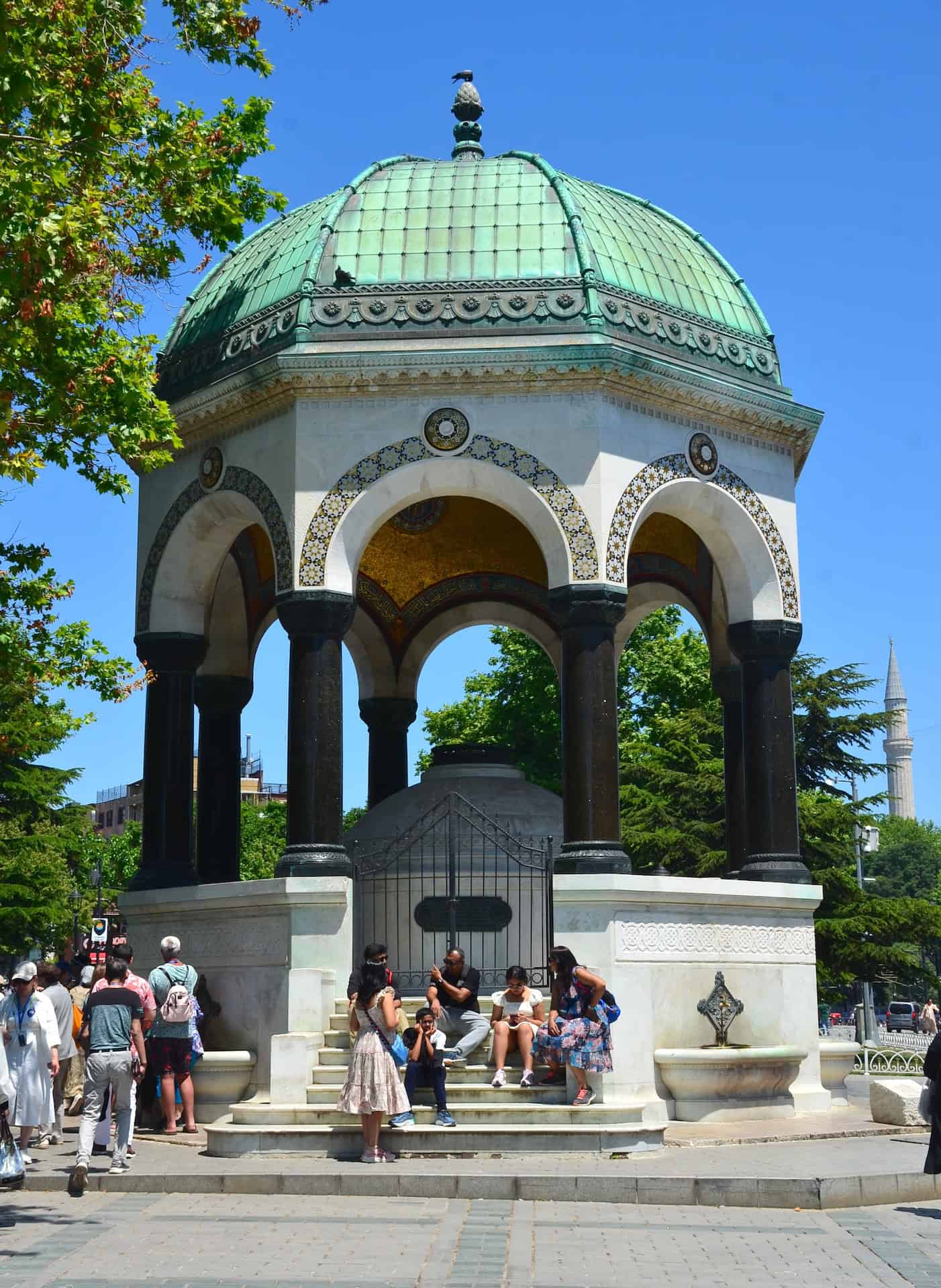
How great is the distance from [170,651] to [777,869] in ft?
22.9

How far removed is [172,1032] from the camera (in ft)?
47.7

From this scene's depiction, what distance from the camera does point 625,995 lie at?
14797 mm

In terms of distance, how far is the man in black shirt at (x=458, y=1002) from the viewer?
47.1 feet

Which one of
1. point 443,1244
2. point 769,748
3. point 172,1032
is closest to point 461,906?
point 172,1032

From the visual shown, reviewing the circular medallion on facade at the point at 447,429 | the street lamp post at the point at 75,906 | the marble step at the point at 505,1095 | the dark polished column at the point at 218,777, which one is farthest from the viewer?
the street lamp post at the point at 75,906

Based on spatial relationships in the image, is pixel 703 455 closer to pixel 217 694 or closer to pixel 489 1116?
pixel 217 694

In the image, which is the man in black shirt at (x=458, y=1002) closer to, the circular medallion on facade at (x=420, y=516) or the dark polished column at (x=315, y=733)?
the dark polished column at (x=315, y=733)

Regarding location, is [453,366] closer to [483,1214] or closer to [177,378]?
[177,378]

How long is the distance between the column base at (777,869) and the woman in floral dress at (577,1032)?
351 cm

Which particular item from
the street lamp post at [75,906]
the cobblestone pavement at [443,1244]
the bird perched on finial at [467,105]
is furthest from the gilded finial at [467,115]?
the street lamp post at [75,906]

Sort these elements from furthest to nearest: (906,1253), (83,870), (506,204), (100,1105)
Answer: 1. (83,870)
2. (506,204)
3. (100,1105)
4. (906,1253)

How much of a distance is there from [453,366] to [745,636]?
4.32 m

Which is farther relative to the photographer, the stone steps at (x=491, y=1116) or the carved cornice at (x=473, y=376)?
the carved cornice at (x=473, y=376)

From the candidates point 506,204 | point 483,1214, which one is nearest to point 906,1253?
point 483,1214
